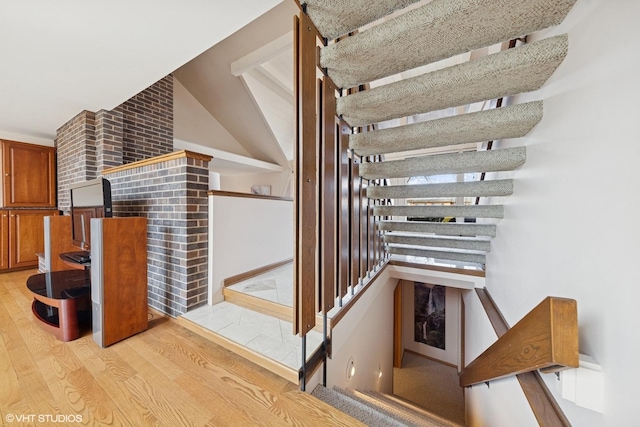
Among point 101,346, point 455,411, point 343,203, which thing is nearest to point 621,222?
point 343,203

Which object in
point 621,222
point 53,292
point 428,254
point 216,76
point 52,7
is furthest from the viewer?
point 216,76

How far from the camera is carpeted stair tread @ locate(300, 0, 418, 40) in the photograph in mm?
972

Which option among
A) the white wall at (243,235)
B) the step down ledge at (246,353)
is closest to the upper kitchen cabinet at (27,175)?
the white wall at (243,235)

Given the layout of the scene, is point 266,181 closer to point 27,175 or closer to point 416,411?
point 27,175

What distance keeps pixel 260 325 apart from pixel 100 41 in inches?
98.8

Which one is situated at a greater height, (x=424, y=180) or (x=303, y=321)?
(x=424, y=180)

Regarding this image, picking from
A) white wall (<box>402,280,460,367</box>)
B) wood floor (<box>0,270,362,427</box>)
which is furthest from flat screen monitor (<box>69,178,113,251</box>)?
white wall (<box>402,280,460,367</box>)

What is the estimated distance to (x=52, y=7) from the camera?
4.70 feet

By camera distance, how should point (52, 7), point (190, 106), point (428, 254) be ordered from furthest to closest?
point (190, 106) → point (428, 254) → point (52, 7)

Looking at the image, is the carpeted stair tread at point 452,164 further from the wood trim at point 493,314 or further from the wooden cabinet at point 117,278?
the wooden cabinet at point 117,278

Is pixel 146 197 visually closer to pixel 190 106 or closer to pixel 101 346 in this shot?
pixel 101 346

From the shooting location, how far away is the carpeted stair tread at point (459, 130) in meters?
1.20

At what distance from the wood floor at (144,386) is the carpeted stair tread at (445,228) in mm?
1863

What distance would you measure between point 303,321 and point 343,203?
2.51ft
